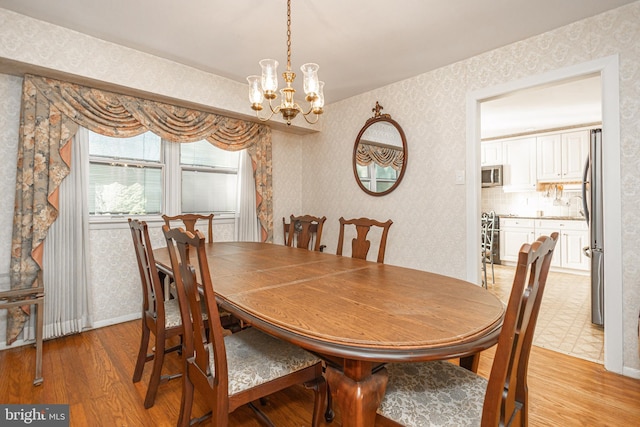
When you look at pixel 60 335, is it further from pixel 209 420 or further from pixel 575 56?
pixel 575 56

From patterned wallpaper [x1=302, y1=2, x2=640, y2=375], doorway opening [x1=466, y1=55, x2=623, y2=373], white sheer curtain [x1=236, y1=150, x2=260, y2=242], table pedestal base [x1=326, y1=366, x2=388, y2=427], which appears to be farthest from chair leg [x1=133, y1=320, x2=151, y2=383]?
doorway opening [x1=466, y1=55, x2=623, y2=373]

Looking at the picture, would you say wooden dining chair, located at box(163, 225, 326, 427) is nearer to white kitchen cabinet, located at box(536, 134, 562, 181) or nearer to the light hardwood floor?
the light hardwood floor

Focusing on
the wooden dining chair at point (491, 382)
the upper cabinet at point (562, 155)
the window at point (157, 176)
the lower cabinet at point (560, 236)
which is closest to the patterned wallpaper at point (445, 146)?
the window at point (157, 176)

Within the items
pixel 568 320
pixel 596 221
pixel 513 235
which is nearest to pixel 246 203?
pixel 596 221

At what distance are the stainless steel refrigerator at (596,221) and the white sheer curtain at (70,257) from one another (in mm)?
4406

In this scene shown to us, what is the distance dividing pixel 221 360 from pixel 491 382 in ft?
2.89

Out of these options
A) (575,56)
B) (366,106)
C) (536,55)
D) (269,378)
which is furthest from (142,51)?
(575,56)

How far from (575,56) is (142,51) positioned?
3.44 metres

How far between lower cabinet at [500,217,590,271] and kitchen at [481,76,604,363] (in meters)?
0.01

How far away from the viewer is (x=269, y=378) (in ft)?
4.14

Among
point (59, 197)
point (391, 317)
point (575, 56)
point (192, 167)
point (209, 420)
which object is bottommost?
point (209, 420)

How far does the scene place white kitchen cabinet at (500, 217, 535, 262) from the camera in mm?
5547

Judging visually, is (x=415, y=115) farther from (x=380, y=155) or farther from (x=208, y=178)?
(x=208, y=178)

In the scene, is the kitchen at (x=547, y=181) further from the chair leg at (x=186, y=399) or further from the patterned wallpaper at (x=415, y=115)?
the chair leg at (x=186, y=399)
